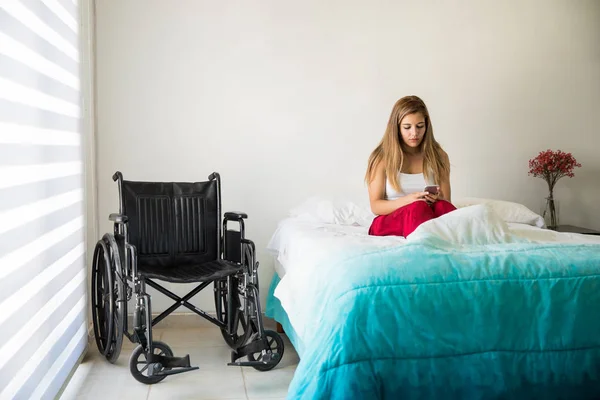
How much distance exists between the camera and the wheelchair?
2881 millimetres

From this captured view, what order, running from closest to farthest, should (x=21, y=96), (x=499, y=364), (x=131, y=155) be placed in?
(x=499, y=364) → (x=21, y=96) → (x=131, y=155)

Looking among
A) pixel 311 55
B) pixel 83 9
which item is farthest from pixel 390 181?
pixel 83 9

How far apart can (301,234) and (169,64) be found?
54.1 inches

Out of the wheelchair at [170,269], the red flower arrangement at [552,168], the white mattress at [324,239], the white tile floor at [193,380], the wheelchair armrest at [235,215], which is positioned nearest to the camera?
the white mattress at [324,239]

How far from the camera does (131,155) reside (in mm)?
3746

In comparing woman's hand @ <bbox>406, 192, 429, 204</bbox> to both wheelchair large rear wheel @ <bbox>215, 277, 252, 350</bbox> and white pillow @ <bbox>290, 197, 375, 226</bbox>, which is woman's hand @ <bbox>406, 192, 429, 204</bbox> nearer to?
white pillow @ <bbox>290, 197, 375, 226</bbox>

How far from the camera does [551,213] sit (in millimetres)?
4074

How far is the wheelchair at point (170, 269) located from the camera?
288 cm

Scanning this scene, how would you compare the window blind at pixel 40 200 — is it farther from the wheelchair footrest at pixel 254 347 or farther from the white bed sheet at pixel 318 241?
the white bed sheet at pixel 318 241

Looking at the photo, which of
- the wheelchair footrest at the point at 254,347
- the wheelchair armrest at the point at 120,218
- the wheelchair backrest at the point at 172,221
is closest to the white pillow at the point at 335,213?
the wheelchair backrest at the point at 172,221

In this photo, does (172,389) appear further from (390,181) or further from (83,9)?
(83,9)

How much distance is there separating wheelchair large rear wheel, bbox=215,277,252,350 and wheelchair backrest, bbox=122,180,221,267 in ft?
0.61

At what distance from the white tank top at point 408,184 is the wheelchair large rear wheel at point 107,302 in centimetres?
141

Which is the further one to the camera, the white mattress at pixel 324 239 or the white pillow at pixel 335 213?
the white pillow at pixel 335 213
